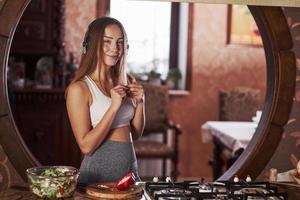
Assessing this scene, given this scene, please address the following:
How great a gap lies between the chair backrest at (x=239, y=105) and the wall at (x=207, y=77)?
303 mm

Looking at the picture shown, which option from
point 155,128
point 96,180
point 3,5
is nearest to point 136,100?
point 96,180

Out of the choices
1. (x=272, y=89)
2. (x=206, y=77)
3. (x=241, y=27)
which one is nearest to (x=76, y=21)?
(x=206, y=77)

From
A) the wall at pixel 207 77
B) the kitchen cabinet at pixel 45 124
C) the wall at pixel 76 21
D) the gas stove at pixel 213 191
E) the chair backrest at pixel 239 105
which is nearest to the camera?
the gas stove at pixel 213 191

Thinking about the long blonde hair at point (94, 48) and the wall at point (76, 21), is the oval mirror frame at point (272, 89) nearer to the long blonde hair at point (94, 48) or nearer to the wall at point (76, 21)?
the long blonde hair at point (94, 48)

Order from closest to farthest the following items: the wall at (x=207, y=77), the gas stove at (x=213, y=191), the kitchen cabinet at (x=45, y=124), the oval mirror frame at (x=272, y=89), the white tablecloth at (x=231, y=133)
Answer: the gas stove at (x=213, y=191) → the oval mirror frame at (x=272, y=89) → the white tablecloth at (x=231, y=133) → the kitchen cabinet at (x=45, y=124) → the wall at (x=207, y=77)

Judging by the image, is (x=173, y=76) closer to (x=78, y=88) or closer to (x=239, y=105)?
(x=239, y=105)

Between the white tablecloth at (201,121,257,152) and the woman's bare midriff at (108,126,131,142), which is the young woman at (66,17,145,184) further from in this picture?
the white tablecloth at (201,121,257,152)

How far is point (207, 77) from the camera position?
5.31 meters

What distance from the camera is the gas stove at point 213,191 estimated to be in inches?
65.4

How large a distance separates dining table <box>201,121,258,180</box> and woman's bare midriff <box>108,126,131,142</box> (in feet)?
6.40

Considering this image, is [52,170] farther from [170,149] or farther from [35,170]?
[170,149]

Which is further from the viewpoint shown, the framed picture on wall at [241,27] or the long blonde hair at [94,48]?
the framed picture on wall at [241,27]

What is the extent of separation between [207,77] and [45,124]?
183 cm

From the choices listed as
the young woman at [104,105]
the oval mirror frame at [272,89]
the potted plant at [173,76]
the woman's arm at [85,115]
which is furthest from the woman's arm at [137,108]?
the potted plant at [173,76]
